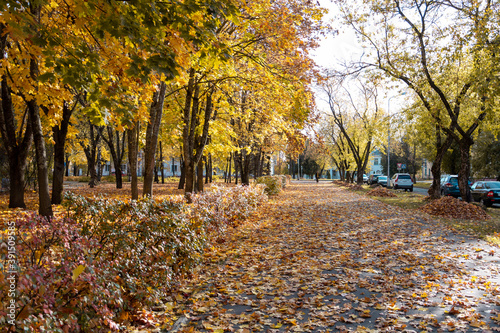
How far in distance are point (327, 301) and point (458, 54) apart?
44.2ft

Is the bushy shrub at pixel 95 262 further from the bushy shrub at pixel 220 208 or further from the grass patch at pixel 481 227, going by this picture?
the grass patch at pixel 481 227

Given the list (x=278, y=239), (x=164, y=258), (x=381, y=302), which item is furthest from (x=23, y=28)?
(x=278, y=239)

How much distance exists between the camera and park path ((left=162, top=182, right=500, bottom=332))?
4.13 meters

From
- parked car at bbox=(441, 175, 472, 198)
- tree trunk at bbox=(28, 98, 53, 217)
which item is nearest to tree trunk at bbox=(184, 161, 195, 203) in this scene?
tree trunk at bbox=(28, 98, 53, 217)

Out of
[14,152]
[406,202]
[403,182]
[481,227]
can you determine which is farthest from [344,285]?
[403,182]

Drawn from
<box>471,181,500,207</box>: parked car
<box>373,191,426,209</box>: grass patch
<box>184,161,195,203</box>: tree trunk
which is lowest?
<box>373,191,426,209</box>: grass patch

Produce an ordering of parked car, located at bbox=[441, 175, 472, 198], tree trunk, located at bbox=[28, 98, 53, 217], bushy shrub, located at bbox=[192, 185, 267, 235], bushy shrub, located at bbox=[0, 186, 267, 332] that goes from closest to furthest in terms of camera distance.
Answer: bushy shrub, located at bbox=[0, 186, 267, 332] → bushy shrub, located at bbox=[192, 185, 267, 235] → tree trunk, located at bbox=[28, 98, 53, 217] → parked car, located at bbox=[441, 175, 472, 198]

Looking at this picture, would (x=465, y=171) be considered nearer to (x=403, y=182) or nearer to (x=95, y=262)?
(x=95, y=262)

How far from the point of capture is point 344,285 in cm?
545

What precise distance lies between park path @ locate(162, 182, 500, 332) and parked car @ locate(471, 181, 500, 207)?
1062 cm

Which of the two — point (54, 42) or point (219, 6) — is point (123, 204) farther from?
point (219, 6)

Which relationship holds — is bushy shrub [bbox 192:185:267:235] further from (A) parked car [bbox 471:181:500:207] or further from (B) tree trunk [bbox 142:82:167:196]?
(A) parked car [bbox 471:181:500:207]

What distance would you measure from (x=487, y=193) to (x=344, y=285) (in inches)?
655

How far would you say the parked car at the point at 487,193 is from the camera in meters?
17.9
